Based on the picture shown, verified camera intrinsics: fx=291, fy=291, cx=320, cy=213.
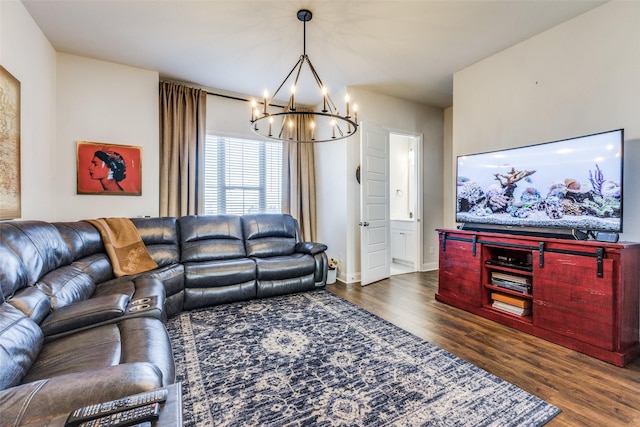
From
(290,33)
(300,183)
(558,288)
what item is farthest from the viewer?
(300,183)

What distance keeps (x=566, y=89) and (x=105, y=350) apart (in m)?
4.03

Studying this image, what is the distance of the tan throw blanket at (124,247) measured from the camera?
9.39 ft

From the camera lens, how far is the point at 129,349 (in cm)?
147

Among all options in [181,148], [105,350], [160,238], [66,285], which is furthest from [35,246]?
[181,148]

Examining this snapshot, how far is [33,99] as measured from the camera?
8.98 ft

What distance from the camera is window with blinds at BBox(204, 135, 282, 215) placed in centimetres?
444

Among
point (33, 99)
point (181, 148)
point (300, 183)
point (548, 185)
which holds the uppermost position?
point (33, 99)

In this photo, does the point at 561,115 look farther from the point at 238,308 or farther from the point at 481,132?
the point at 238,308

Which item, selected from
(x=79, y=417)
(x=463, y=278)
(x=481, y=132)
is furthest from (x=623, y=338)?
(x=79, y=417)

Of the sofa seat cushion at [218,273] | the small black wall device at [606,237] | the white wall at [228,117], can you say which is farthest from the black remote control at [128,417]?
the white wall at [228,117]

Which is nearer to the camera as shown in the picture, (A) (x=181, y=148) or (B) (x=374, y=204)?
(A) (x=181, y=148)

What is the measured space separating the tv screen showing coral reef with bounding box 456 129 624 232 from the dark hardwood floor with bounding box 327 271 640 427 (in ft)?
3.32

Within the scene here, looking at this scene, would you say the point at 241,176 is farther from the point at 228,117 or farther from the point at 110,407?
the point at 110,407

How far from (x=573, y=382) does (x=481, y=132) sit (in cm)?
259
